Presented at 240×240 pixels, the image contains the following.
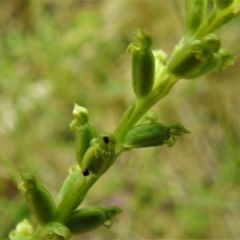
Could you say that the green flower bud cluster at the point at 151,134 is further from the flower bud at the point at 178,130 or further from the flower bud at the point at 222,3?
the flower bud at the point at 222,3

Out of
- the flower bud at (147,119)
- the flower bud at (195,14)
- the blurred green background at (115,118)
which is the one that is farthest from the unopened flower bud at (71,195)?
the blurred green background at (115,118)

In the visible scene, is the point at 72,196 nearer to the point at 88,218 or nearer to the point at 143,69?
the point at 88,218

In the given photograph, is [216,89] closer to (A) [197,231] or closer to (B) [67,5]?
(A) [197,231]

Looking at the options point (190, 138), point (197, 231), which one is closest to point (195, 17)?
point (197, 231)

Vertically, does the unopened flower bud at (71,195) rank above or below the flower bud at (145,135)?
below

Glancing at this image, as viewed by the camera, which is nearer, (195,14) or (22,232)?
(195,14)

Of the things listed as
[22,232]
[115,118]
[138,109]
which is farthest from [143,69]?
[115,118]
